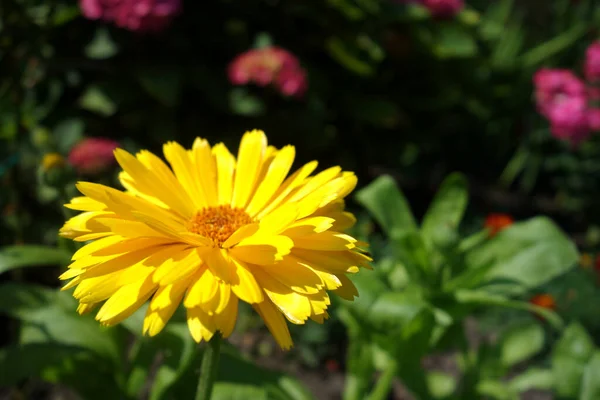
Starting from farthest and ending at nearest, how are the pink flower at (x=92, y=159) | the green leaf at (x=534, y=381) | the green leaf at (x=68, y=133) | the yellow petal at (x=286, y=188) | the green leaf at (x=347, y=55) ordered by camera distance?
the green leaf at (x=347, y=55) → the green leaf at (x=68, y=133) → the pink flower at (x=92, y=159) → the green leaf at (x=534, y=381) → the yellow petal at (x=286, y=188)

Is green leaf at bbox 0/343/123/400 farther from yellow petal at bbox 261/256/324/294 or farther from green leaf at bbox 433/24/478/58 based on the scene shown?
green leaf at bbox 433/24/478/58

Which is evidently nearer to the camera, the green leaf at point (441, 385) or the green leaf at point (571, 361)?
the green leaf at point (571, 361)

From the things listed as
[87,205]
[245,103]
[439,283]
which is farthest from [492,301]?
[245,103]

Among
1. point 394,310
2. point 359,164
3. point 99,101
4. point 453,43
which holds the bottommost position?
point 359,164

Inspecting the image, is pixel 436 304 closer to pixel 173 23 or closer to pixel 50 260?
pixel 50 260

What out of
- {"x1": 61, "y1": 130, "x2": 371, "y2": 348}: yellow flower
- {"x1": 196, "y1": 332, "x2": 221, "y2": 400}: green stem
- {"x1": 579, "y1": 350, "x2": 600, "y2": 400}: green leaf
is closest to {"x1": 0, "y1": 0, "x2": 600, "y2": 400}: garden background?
{"x1": 579, "y1": 350, "x2": 600, "y2": 400}: green leaf

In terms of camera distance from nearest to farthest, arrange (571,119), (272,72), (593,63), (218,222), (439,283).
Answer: (218,222) < (439,283) < (272,72) < (571,119) < (593,63)

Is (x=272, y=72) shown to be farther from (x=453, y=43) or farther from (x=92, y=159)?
(x=453, y=43)

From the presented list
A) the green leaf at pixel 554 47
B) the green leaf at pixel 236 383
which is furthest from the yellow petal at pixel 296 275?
the green leaf at pixel 554 47

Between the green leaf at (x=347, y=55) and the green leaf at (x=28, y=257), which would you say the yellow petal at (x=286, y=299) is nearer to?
the green leaf at (x=28, y=257)
